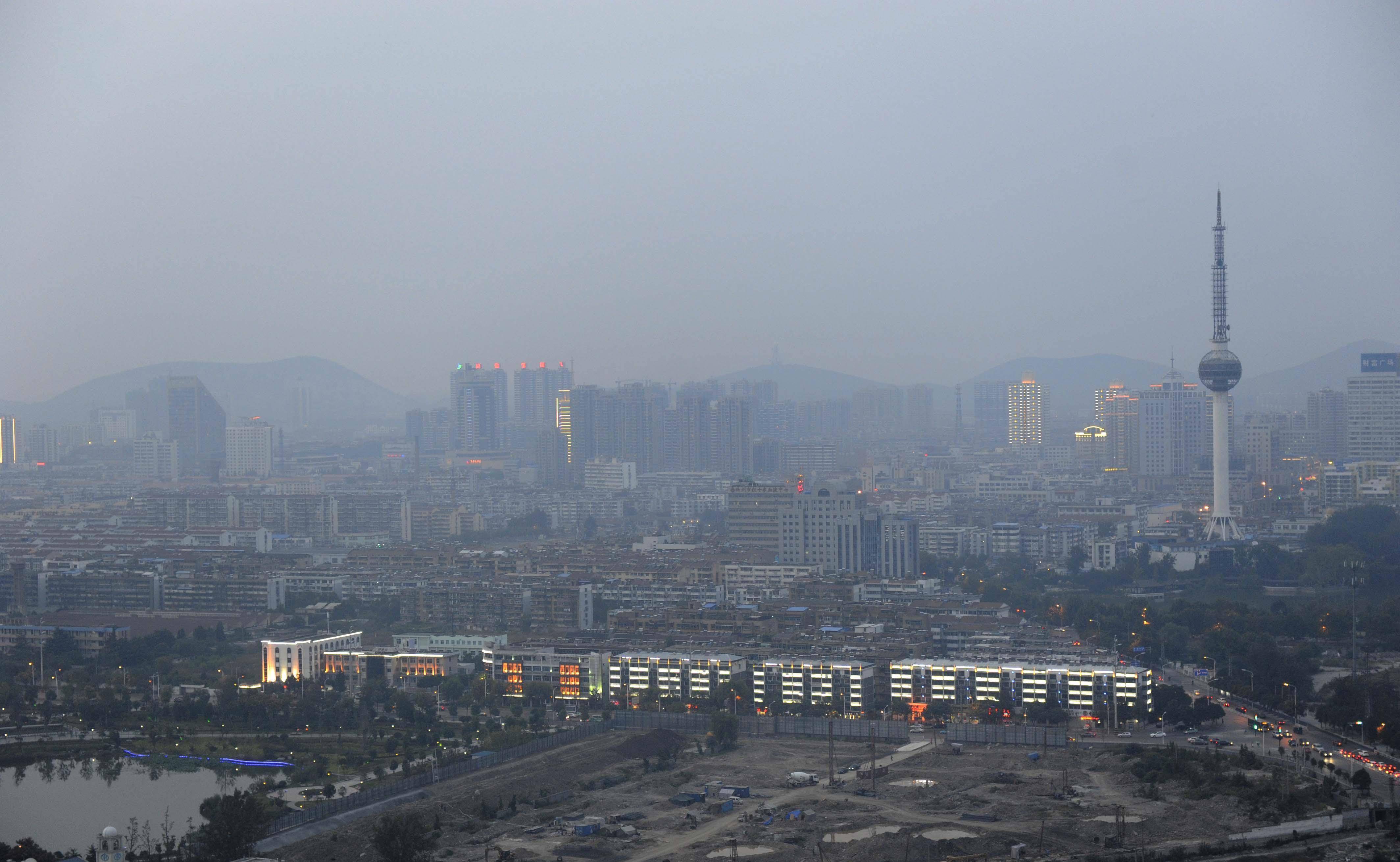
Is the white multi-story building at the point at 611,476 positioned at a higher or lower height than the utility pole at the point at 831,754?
higher

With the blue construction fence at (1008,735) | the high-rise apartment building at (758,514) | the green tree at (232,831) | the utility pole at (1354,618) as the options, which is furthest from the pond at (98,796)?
the high-rise apartment building at (758,514)

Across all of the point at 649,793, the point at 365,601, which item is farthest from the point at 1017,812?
the point at 365,601

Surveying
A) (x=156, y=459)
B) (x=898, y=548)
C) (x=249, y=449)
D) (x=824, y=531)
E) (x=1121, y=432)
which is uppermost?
(x=1121, y=432)

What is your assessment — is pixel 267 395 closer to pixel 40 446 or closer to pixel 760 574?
pixel 40 446

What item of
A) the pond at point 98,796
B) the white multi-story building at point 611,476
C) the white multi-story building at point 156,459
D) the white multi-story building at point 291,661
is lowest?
the pond at point 98,796

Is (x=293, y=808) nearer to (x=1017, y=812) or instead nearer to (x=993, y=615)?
(x=1017, y=812)

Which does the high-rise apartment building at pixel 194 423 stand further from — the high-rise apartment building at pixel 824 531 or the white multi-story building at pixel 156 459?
the high-rise apartment building at pixel 824 531

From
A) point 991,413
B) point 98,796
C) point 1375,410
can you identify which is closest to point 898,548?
point 98,796
